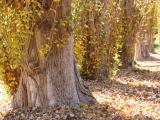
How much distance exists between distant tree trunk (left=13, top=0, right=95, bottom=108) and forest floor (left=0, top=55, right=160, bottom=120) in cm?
30

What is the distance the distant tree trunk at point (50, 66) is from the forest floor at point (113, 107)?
A: 305 mm

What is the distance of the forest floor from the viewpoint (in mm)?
8742

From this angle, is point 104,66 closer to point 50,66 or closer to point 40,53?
point 50,66

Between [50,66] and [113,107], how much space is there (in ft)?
6.29

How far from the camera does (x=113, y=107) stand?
10.0 m

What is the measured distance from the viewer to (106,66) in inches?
610

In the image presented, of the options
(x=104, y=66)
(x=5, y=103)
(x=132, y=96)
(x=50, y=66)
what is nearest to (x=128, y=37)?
(x=104, y=66)

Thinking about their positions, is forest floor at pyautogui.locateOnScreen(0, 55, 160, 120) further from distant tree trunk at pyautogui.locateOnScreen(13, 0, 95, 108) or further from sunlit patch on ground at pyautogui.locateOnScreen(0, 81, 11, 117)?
distant tree trunk at pyautogui.locateOnScreen(13, 0, 95, 108)

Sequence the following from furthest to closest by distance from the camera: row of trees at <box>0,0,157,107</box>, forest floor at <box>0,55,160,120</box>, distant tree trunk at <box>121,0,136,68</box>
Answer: distant tree trunk at <box>121,0,136,68</box>, forest floor at <box>0,55,160,120</box>, row of trees at <box>0,0,157,107</box>

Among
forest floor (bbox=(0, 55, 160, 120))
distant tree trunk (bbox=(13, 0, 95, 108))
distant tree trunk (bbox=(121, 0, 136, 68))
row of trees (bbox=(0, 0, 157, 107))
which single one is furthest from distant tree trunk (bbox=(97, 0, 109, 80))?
distant tree trunk (bbox=(13, 0, 95, 108))

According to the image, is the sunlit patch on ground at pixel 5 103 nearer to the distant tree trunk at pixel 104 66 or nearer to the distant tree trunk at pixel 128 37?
the distant tree trunk at pixel 104 66

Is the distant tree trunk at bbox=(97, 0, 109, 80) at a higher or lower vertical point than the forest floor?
higher

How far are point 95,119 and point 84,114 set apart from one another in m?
0.31

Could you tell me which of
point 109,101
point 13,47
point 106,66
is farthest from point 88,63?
point 13,47
